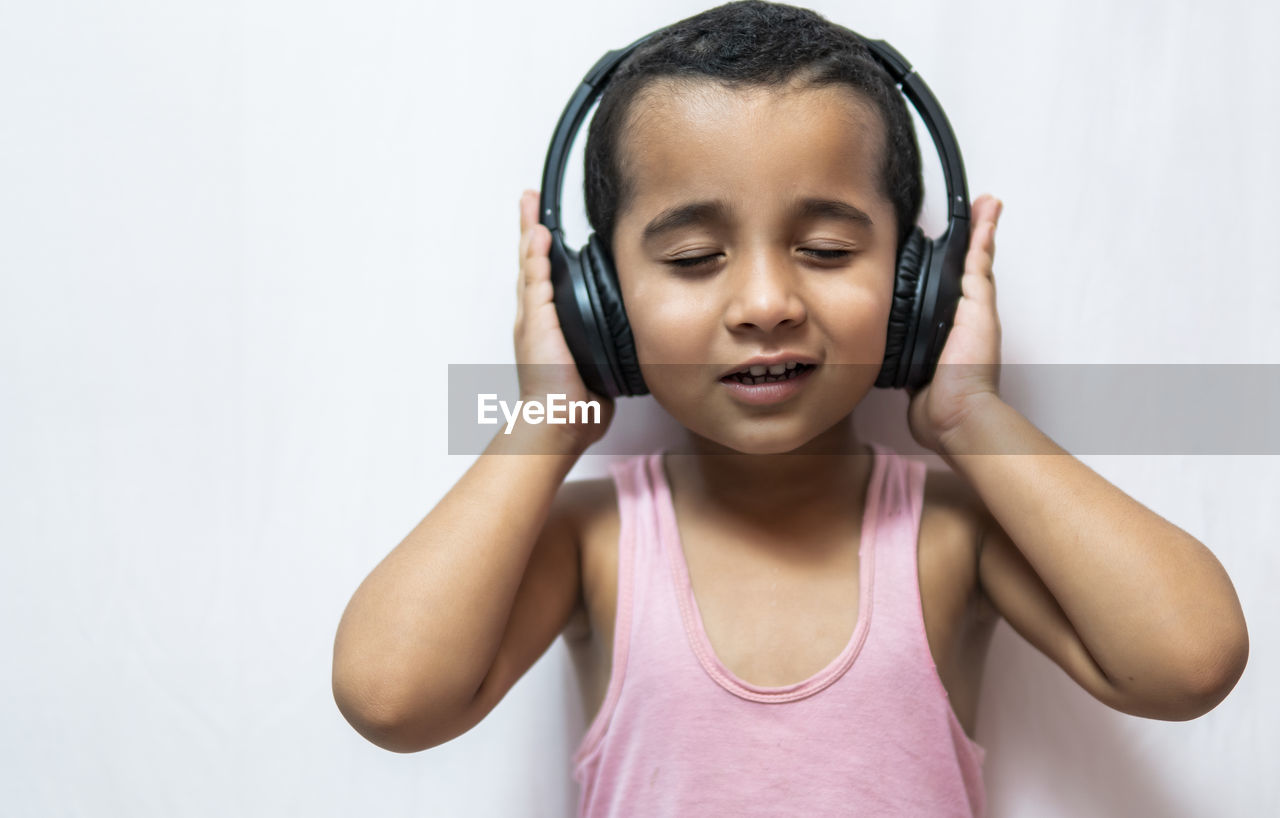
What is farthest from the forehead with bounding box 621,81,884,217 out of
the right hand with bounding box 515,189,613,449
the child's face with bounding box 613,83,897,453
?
the right hand with bounding box 515,189,613,449

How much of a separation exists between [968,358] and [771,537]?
261mm

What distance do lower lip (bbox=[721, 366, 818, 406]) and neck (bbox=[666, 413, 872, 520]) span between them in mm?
149

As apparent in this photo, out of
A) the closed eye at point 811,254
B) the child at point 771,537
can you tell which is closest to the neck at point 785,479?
the child at point 771,537

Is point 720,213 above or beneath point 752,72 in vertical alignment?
beneath

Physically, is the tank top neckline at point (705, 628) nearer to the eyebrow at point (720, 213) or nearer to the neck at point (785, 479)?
the neck at point (785, 479)

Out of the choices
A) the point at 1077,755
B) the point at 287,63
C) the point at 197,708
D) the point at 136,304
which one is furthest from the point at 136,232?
the point at 1077,755

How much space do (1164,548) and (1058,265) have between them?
44 centimetres

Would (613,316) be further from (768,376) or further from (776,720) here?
(776,720)

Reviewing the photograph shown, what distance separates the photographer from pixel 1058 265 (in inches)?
47.2

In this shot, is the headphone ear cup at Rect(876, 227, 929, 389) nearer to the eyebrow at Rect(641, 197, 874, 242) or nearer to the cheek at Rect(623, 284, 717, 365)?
Result: the eyebrow at Rect(641, 197, 874, 242)

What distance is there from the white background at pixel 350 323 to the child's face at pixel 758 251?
10.9 inches

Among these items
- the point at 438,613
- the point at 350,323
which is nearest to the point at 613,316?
the point at 438,613

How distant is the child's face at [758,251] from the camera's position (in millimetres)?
A: 874

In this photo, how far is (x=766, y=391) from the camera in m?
0.91
